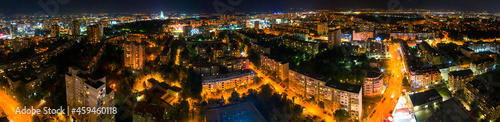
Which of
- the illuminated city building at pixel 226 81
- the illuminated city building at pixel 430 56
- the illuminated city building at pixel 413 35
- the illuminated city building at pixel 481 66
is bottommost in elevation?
the illuminated city building at pixel 226 81

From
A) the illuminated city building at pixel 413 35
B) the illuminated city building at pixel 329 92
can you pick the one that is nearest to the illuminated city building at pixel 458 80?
the illuminated city building at pixel 329 92

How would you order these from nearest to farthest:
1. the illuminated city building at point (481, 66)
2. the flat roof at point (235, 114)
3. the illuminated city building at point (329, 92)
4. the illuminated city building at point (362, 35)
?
the flat roof at point (235, 114) < the illuminated city building at point (329, 92) < the illuminated city building at point (481, 66) < the illuminated city building at point (362, 35)

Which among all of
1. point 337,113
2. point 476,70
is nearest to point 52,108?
point 337,113

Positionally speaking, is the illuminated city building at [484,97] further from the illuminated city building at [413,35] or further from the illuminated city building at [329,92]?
the illuminated city building at [413,35]

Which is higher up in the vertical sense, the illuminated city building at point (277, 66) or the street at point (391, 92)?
the illuminated city building at point (277, 66)

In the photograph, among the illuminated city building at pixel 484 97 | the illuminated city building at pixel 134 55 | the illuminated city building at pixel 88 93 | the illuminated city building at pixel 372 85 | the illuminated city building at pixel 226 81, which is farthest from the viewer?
the illuminated city building at pixel 134 55

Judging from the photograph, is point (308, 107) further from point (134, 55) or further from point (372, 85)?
point (134, 55)

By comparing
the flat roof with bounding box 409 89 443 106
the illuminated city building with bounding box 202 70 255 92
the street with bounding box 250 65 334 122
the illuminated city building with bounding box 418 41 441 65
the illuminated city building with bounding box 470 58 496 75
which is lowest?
the street with bounding box 250 65 334 122

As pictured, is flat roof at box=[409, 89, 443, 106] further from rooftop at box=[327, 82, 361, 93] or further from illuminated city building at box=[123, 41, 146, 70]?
illuminated city building at box=[123, 41, 146, 70]

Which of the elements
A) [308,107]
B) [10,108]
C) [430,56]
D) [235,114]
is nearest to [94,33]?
[10,108]

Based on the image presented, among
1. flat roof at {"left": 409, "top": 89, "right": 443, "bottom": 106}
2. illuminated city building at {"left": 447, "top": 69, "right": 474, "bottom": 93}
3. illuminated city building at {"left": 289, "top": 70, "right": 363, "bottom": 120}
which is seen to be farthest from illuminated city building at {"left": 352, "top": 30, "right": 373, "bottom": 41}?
flat roof at {"left": 409, "top": 89, "right": 443, "bottom": 106}

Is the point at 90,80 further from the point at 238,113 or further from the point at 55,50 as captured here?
the point at 55,50
